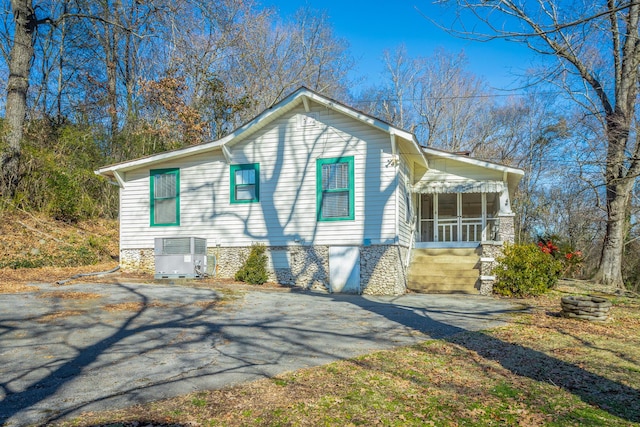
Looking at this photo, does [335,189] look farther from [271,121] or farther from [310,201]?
[271,121]

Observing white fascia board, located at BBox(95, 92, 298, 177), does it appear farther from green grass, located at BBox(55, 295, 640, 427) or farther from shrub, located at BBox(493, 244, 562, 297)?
green grass, located at BBox(55, 295, 640, 427)

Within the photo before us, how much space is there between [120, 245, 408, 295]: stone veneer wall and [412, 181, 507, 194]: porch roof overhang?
2.52 metres

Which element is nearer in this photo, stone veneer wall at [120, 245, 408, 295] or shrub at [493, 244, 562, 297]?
shrub at [493, 244, 562, 297]

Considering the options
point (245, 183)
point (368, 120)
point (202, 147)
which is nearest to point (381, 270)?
point (368, 120)

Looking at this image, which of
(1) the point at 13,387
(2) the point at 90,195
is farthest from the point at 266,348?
(2) the point at 90,195

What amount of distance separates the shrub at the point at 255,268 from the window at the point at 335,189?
1.89 meters

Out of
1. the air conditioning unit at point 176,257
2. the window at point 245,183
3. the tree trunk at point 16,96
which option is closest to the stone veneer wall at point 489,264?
the window at point 245,183

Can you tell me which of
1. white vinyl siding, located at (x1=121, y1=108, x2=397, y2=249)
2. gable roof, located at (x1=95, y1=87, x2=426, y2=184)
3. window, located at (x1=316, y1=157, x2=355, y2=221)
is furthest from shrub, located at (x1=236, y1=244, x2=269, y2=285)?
gable roof, located at (x1=95, y1=87, x2=426, y2=184)

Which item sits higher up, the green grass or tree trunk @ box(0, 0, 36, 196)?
tree trunk @ box(0, 0, 36, 196)

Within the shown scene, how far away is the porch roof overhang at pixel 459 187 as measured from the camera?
49.3 feet

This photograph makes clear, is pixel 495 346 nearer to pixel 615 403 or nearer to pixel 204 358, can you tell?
pixel 615 403

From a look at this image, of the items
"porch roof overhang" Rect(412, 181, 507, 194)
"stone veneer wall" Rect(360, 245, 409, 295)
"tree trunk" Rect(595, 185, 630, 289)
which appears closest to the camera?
"stone veneer wall" Rect(360, 245, 409, 295)

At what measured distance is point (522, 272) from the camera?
39.5 feet

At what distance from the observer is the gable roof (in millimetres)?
12602
